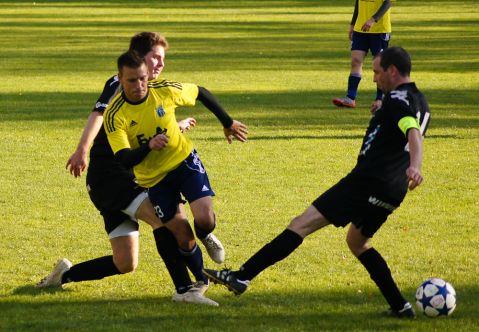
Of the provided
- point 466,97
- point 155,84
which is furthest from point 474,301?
point 466,97

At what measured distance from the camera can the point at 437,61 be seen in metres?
25.0

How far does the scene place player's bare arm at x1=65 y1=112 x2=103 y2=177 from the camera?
754 cm

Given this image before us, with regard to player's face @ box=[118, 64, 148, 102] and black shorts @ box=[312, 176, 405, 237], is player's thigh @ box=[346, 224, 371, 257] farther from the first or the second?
player's face @ box=[118, 64, 148, 102]

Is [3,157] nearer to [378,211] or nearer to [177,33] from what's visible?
[378,211]

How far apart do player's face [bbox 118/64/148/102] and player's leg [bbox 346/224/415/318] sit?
157 centimetres

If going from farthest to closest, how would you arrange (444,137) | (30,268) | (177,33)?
(177,33) → (444,137) → (30,268)

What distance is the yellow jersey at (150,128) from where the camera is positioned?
24.0ft

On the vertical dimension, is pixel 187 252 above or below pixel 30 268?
above

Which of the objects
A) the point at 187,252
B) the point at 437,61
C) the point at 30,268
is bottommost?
Result: the point at 437,61

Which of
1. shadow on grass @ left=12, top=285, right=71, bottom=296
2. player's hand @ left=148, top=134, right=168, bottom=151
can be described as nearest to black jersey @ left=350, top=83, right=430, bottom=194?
player's hand @ left=148, top=134, right=168, bottom=151

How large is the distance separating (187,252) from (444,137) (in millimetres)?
7783

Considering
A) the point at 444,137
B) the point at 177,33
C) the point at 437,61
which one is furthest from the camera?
the point at 177,33

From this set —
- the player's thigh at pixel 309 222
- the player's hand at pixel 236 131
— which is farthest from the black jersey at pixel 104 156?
the player's thigh at pixel 309 222

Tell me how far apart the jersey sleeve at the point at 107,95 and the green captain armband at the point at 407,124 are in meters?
2.06
